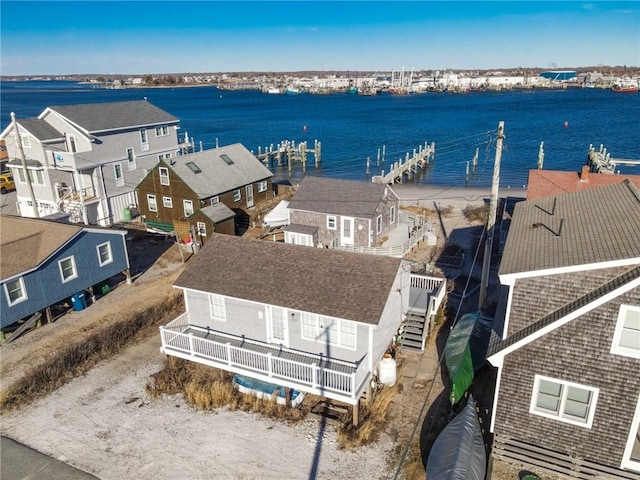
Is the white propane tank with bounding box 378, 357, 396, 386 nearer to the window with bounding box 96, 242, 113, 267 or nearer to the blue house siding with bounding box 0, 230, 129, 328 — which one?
the blue house siding with bounding box 0, 230, 129, 328

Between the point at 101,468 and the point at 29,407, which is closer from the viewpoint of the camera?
the point at 101,468

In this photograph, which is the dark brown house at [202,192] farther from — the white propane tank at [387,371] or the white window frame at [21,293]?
the white propane tank at [387,371]

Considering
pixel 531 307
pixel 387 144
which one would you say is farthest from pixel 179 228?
pixel 387 144

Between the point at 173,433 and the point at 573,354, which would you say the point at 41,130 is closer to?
the point at 173,433

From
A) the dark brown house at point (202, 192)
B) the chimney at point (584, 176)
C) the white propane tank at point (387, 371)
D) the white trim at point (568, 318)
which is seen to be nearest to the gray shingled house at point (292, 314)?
the white propane tank at point (387, 371)

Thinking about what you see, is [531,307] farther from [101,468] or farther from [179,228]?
[179,228]
